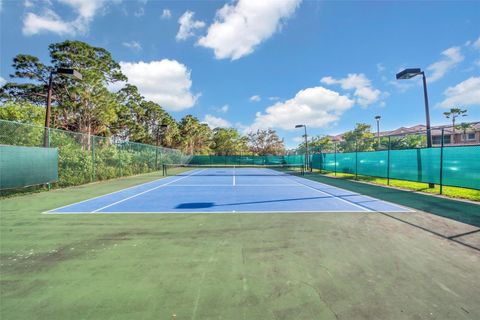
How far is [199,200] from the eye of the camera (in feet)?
26.8

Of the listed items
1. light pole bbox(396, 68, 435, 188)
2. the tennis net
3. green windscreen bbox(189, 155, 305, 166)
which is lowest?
the tennis net

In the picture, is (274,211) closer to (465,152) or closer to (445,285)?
(445,285)

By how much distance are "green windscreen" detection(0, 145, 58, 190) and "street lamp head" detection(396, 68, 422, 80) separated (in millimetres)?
16216

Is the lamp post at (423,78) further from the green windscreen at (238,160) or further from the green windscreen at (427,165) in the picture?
the green windscreen at (238,160)

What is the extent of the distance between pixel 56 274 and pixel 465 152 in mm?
11819

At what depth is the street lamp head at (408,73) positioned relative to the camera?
10289mm

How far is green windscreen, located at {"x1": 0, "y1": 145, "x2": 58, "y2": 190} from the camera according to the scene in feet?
27.4

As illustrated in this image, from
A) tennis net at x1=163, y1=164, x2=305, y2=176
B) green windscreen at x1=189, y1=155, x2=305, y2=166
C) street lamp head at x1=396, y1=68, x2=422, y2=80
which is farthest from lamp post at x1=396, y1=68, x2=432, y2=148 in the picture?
green windscreen at x1=189, y1=155, x2=305, y2=166

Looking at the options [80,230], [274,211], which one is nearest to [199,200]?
[274,211]

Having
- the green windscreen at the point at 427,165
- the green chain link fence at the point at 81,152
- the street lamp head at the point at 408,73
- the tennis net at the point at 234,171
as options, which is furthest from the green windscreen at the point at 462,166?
the green chain link fence at the point at 81,152

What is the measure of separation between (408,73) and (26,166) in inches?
651

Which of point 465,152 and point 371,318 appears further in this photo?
point 465,152

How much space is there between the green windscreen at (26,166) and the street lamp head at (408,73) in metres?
16.2

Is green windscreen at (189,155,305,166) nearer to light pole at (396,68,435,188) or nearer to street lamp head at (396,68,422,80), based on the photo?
light pole at (396,68,435,188)
